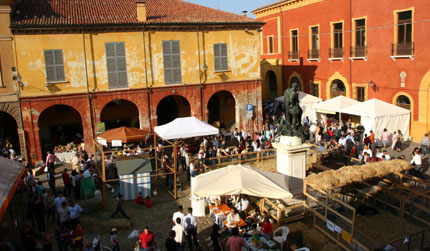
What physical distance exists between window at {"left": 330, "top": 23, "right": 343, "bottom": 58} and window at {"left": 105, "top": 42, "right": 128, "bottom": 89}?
49.7ft

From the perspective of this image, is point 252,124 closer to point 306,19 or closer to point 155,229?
point 306,19

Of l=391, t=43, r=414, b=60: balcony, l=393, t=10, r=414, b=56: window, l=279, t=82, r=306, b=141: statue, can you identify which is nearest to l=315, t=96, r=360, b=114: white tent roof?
l=391, t=43, r=414, b=60: balcony

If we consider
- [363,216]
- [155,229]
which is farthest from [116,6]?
[363,216]

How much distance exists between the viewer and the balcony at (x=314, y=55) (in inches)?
1164

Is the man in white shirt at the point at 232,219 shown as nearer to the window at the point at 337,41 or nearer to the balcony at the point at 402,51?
the balcony at the point at 402,51

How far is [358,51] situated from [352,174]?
52.8ft

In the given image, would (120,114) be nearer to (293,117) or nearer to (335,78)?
(293,117)

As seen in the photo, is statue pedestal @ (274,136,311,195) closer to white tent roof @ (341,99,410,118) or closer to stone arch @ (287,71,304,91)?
white tent roof @ (341,99,410,118)

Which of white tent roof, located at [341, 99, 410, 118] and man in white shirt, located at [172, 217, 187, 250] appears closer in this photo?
man in white shirt, located at [172, 217, 187, 250]

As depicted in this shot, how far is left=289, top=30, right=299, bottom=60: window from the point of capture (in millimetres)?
32406

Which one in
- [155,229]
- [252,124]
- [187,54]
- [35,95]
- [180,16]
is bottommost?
[155,229]

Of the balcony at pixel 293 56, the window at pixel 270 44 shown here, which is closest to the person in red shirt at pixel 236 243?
the balcony at pixel 293 56

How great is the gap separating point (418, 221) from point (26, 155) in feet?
59.5

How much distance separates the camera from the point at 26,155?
1988 centimetres
